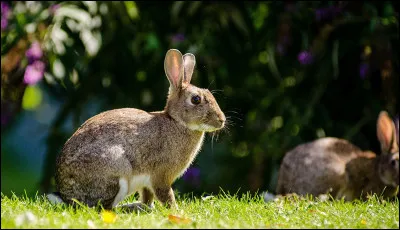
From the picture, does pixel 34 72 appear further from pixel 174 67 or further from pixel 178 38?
pixel 174 67

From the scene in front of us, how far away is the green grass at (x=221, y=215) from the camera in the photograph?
4.92m

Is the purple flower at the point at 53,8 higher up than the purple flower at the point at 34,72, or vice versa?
the purple flower at the point at 53,8

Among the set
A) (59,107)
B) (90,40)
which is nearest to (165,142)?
(90,40)

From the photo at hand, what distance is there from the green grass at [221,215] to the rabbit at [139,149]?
0.16 meters

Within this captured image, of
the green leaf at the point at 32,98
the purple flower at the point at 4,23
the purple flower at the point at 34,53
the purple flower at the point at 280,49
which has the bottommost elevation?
the green leaf at the point at 32,98

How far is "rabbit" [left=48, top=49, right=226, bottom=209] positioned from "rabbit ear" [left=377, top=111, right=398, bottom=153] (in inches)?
111

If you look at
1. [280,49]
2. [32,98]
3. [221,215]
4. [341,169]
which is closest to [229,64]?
[280,49]

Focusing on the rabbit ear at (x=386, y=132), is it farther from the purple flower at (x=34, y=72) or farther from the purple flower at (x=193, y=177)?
the purple flower at (x=34, y=72)

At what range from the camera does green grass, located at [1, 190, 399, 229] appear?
4.92 meters

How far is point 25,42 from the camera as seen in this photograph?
30.3 ft

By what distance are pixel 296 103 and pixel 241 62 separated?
78cm

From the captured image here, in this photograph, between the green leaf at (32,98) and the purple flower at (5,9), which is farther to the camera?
the green leaf at (32,98)

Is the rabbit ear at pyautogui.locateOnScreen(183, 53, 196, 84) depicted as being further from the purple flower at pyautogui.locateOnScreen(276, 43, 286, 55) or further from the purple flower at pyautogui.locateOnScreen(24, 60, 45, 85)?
the purple flower at pyautogui.locateOnScreen(276, 43, 286, 55)

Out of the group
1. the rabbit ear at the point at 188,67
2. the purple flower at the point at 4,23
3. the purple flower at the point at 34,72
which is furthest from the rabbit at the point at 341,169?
the purple flower at the point at 4,23
